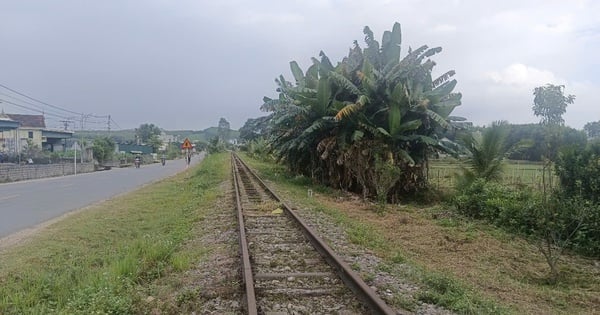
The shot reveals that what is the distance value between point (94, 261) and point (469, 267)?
574 centimetres

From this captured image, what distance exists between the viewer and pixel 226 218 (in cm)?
1066

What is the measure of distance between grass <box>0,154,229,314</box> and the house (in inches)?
2055

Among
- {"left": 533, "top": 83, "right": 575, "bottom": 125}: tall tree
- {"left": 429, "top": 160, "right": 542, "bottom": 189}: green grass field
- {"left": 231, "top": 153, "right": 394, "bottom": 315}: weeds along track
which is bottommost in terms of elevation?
{"left": 231, "top": 153, "right": 394, "bottom": 315}: weeds along track

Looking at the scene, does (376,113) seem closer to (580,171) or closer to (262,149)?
(580,171)

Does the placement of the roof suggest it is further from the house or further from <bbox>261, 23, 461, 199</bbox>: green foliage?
<bbox>261, 23, 461, 199</bbox>: green foliage

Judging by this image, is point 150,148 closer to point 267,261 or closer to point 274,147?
point 274,147

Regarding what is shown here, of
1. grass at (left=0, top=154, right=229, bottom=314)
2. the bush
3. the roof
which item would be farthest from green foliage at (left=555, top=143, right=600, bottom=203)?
the roof

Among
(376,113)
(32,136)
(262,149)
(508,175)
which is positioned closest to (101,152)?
(262,149)

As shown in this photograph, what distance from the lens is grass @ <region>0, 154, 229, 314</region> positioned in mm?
4970

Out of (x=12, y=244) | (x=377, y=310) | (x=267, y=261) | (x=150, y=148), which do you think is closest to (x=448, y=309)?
(x=377, y=310)

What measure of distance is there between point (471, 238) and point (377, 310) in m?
5.06

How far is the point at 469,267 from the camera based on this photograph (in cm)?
668

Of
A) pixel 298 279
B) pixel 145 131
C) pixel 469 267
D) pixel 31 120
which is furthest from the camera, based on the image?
pixel 145 131

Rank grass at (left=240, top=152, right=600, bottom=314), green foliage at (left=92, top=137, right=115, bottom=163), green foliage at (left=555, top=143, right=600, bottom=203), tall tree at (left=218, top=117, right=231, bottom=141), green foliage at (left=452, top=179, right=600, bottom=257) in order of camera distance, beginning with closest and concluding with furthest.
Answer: grass at (left=240, top=152, right=600, bottom=314) → green foliage at (left=452, top=179, right=600, bottom=257) → green foliage at (left=555, top=143, right=600, bottom=203) → green foliage at (left=92, top=137, right=115, bottom=163) → tall tree at (left=218, top=117, right=231, bottom=141)
